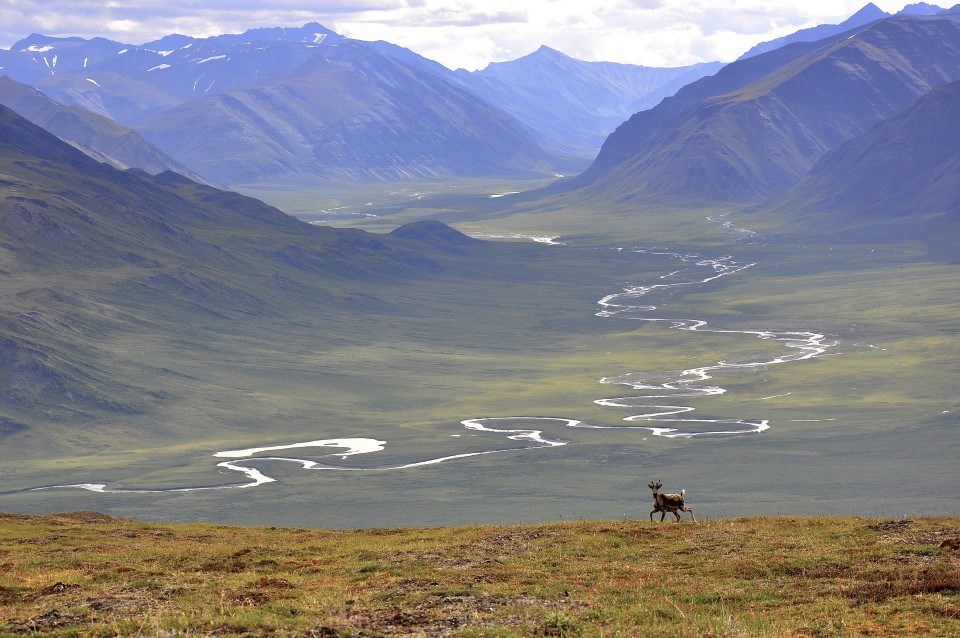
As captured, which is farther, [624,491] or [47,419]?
[47,419]

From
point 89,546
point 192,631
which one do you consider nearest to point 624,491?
point 89,546

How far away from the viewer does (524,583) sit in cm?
3375

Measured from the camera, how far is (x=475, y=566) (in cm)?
3712

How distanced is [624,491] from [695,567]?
3481 inches

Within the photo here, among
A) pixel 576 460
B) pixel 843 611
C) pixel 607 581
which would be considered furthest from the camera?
pixel 576 460

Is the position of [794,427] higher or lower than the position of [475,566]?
higher

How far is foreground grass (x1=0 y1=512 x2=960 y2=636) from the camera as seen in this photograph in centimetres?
2719

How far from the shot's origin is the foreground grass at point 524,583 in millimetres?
27188

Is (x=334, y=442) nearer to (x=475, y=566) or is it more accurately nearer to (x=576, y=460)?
(x=576, y=460)

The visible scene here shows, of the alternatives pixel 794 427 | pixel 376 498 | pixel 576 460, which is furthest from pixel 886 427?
pixel 376 498

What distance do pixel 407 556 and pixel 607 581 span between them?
935 centimetres

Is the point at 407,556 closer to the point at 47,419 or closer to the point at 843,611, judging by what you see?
the point at 843,611

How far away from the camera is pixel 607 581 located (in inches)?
1326

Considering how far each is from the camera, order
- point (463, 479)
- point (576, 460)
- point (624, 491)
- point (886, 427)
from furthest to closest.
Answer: point (886, 427) → point (576, 460) → point (463, 479) → point (624, 491)
